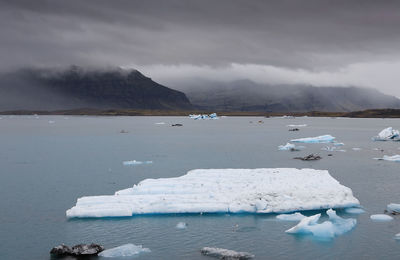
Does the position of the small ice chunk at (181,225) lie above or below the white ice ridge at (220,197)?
below

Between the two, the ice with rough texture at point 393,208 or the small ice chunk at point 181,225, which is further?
the ice with rough texture at point 393,208

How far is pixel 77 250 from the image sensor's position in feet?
43.1

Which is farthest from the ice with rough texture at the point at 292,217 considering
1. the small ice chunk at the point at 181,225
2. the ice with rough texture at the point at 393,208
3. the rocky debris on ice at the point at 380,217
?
the ice with rough texture at the point at 393,208

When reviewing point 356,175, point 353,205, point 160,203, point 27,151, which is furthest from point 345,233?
point 27,151

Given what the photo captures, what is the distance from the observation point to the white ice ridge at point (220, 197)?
17.7 m

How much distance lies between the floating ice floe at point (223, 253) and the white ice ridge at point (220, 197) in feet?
14.9

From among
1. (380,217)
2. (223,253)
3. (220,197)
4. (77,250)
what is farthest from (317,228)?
(77,250)

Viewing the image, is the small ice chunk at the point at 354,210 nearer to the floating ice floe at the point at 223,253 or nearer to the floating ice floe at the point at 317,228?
the floating ice floe at the point at 317,228

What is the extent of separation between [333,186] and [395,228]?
5.29 m

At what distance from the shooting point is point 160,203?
18.0 meters

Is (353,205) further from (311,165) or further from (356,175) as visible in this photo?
Result: (311,165)

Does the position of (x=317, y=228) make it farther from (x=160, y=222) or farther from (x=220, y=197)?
(x=160, y=222)

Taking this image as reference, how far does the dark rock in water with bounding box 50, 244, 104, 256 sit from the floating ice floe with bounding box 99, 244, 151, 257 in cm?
25

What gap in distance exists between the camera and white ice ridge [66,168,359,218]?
698 inches
